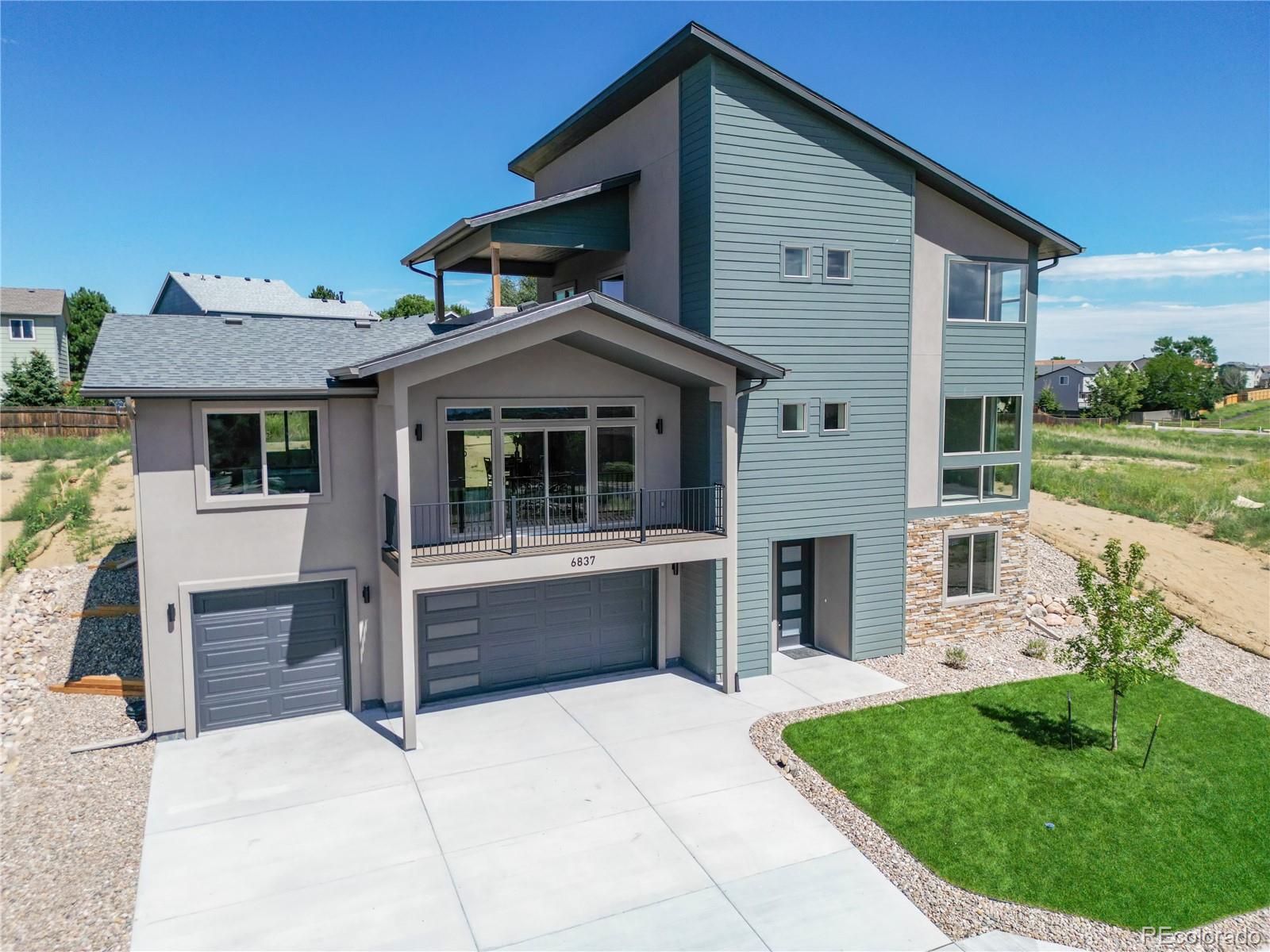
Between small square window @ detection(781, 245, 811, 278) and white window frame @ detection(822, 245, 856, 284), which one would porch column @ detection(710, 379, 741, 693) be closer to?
small square window @ detection(781, 245, 811, 278)

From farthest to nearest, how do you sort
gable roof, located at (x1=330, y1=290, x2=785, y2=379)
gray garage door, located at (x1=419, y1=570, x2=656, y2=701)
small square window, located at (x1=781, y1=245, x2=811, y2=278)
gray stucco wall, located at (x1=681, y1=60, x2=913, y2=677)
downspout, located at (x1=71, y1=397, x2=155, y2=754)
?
1. small square window, located at (x1=781, y1=245, x2=811, y2=278)
2. gray stucco wall, located at (x1=681, y1=60, x2=913, y2=677)
3. gray garage door, located at (x1=419, y1=570, x2=656, y2=701)
4. downspout, located at (x1=71, y1=397, x2=155, y2=754)
5. gable roof, located at (x1=330, y1=290, x2=785, y2=379)

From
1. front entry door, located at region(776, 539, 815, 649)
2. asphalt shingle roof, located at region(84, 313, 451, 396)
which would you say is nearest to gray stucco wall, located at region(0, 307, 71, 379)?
asphalt shingle roof, located at region(84, 313, 451, 396)

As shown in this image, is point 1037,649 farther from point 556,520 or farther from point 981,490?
point 556,520

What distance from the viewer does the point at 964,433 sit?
14828 millimetres

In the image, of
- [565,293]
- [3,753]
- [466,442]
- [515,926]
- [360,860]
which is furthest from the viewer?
[565,293]

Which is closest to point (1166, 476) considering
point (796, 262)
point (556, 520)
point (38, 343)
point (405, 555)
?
point (796, 262)

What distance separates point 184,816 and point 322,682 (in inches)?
114

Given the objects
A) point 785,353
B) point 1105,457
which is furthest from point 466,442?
point 1105,457

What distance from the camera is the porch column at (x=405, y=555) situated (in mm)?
9938

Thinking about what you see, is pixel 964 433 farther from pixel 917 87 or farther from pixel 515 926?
pixel 515 926

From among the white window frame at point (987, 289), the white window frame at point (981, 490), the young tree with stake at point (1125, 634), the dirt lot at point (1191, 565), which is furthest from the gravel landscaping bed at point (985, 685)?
the white window frame at point (987, 289)

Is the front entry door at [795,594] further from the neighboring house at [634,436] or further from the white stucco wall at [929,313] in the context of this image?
the white stucco wall at [929,313]

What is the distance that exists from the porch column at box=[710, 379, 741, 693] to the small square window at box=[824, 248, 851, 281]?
2.98 m

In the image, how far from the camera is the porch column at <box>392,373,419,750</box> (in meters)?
9.94
